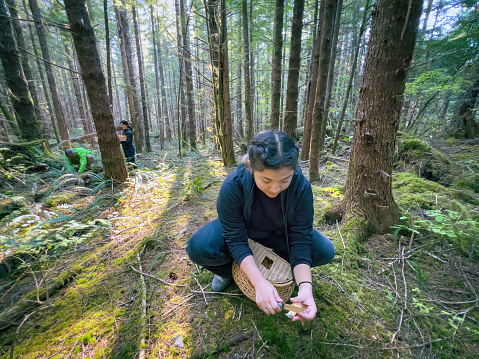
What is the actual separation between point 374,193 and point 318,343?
1.70 m

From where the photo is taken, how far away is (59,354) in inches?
51.8

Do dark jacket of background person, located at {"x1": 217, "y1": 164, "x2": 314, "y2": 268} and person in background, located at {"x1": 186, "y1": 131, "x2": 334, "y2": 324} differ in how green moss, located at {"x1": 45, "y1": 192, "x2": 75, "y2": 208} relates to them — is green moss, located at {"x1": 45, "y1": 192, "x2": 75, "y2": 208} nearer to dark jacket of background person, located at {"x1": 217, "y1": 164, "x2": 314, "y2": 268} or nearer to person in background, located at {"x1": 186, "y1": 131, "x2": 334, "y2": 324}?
person in background, located at {"x1": 186, "y1": 131, "x2": 334, "y2": 324}

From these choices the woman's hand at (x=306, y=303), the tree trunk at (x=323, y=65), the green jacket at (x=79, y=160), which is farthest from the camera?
the green jacket at (x=79, y=160)

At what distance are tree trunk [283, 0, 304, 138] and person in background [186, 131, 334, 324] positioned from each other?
378 centimetres

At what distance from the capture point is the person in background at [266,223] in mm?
1250

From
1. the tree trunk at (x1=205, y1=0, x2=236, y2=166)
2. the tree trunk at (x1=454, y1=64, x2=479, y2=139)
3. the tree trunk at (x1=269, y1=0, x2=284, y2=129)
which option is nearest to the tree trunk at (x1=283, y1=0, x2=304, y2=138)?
the tree trunk at (x1=269, y1=0, x2=284, y2=129)

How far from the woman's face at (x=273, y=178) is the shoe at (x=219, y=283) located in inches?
37.8

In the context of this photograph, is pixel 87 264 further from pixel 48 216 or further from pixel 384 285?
pixel 384 285

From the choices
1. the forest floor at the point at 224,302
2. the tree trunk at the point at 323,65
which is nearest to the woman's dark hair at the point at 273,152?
the forest floor at the point at 224,302

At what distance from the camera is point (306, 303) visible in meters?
1.25

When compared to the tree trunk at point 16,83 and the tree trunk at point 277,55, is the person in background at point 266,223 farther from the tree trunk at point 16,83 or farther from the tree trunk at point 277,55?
the tree trunk at point 16,83

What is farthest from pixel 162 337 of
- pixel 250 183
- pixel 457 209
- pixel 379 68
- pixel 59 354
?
pixel 457 209

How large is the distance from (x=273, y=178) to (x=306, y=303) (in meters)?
0.82

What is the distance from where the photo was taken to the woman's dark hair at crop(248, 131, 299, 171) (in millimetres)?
1226
